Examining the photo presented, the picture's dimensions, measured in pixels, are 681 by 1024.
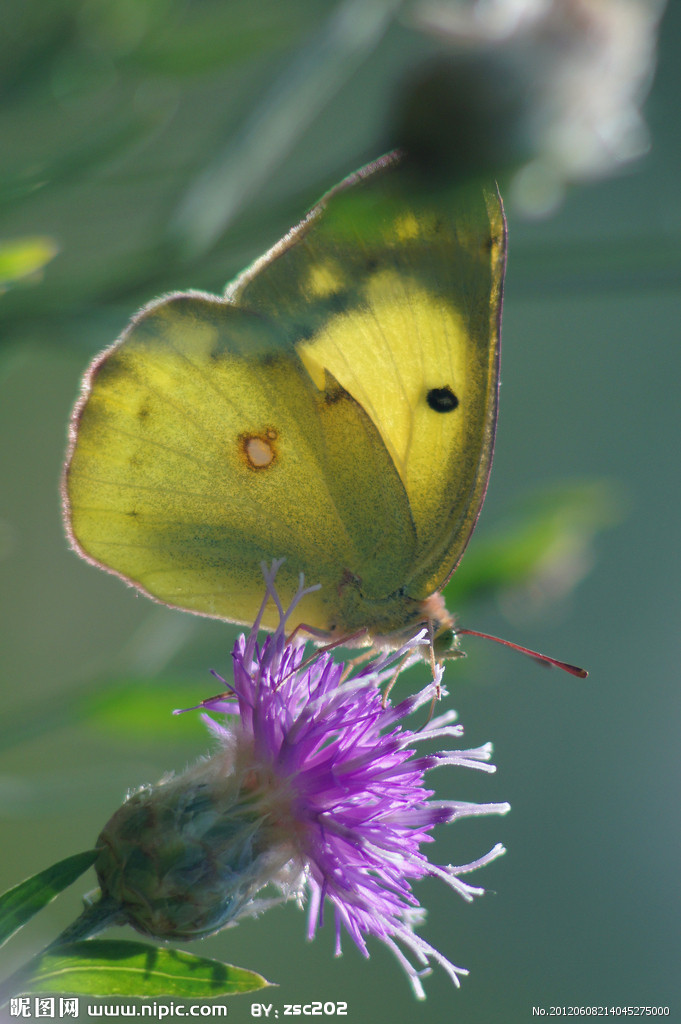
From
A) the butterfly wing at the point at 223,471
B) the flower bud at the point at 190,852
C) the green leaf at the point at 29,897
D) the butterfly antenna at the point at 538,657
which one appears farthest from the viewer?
the butterfly antenna at the point at 538,657

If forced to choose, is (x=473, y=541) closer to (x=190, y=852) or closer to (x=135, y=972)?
(x=190, y=852)

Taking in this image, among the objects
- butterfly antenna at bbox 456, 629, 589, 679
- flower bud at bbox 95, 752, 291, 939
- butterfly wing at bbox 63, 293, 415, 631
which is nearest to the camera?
flower bud at bbox 95, 752, 291, 939

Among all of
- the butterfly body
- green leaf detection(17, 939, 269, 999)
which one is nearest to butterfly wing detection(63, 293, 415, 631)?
the butterfly body

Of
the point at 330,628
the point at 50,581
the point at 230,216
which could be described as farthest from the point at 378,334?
the point at 50,581

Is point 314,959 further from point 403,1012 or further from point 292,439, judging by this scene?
point 292,439

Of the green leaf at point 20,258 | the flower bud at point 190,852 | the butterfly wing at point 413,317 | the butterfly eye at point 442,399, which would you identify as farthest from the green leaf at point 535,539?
the green leaf at point 20,258

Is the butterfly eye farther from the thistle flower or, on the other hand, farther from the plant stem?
the plant stem

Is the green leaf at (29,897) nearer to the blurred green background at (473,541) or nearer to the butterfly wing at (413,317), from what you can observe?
the blurred green background at (473,541)
